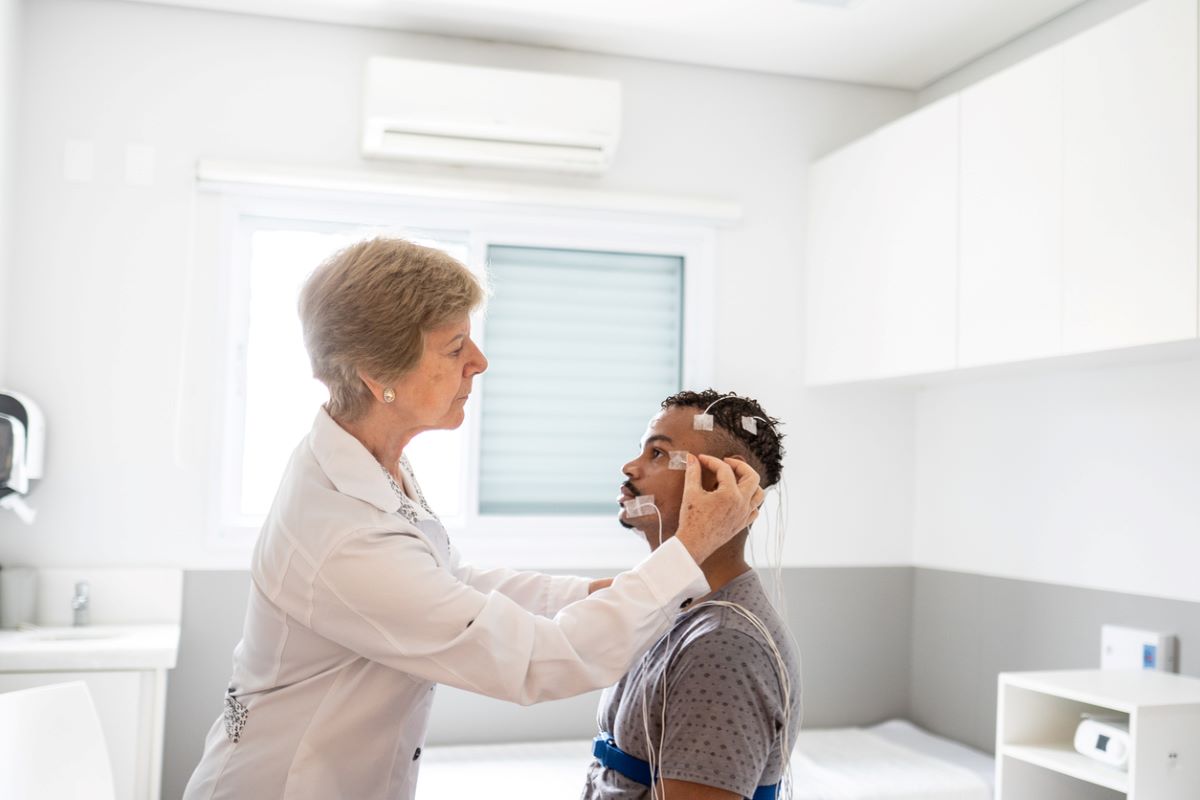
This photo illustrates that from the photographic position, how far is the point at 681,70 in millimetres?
3664

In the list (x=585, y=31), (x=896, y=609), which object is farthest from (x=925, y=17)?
(x=896, y=609)

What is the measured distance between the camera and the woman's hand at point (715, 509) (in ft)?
4.78

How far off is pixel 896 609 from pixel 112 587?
8.07 feet

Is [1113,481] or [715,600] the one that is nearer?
[715,600]

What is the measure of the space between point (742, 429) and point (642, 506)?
182 mm

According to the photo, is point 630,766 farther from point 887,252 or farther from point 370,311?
point 887,252

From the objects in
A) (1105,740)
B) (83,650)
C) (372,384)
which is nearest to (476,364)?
A: (372,384)

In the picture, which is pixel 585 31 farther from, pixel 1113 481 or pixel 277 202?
pixel 1113 481

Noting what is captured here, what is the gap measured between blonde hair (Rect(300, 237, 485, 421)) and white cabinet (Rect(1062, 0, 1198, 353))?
152 cm

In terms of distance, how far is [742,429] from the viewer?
1.61 m

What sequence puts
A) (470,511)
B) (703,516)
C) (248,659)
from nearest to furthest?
(703,516)
(248,659)
(470,511)

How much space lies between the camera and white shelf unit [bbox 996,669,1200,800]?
2.23 metres

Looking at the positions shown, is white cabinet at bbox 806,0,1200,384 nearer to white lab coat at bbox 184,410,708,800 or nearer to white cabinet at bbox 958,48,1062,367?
white cabinet at bbox 958,48,1062,367

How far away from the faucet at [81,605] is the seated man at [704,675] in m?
1.94
